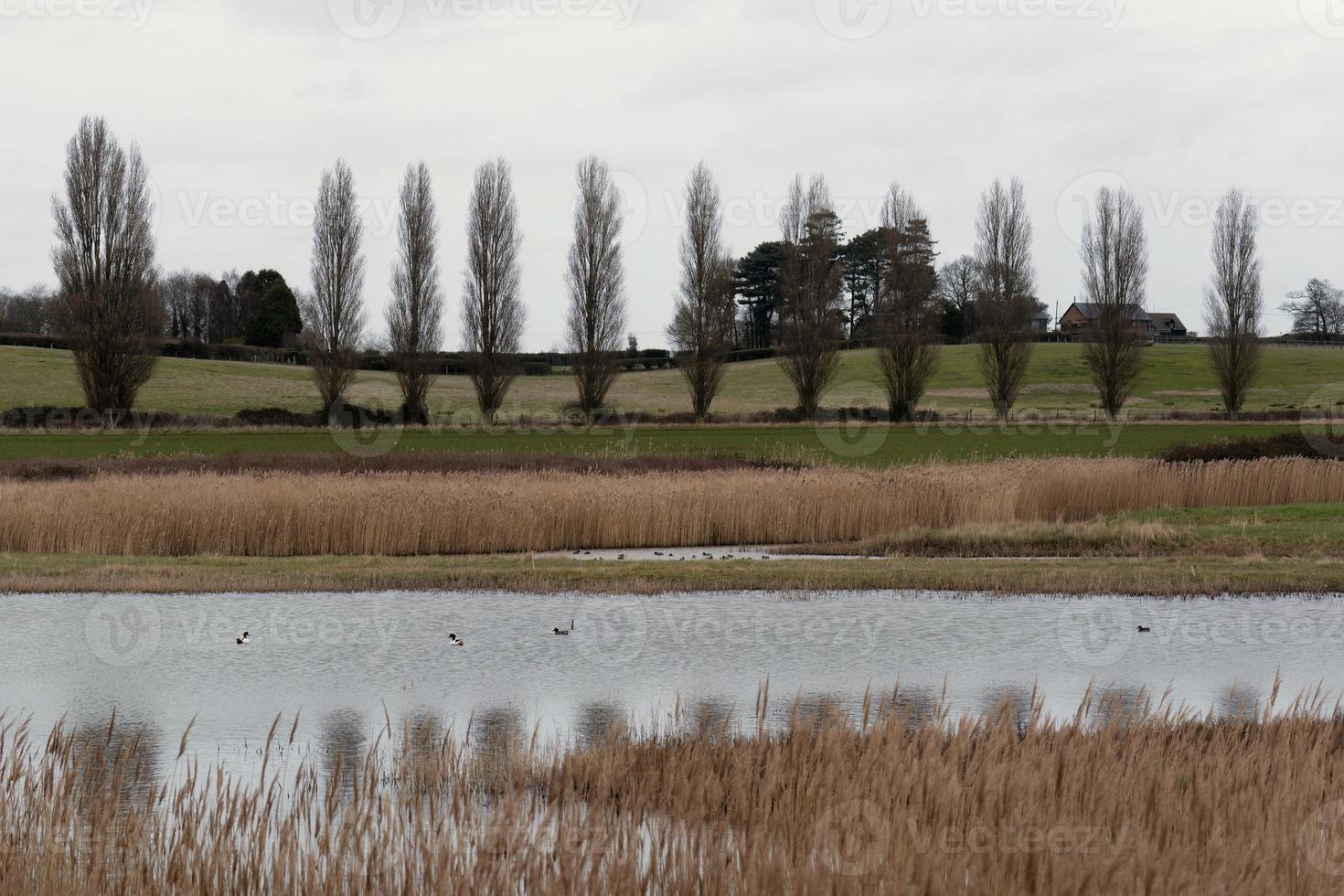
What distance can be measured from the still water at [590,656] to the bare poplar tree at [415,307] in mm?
42208

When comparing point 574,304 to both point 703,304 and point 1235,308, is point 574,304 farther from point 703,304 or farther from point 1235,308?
point 1235,308

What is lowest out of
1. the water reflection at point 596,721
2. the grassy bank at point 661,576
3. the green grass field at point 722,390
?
the grassy bank at point 661,576

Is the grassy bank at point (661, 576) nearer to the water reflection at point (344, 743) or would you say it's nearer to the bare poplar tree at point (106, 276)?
the water reflection at point (344, 743)

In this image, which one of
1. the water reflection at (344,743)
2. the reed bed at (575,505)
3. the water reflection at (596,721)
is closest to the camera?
the water reflection at (344,743)

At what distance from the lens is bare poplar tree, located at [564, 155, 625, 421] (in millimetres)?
61094

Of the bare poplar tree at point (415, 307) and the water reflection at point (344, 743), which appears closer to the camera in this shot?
the water reflection at point (344, 743)

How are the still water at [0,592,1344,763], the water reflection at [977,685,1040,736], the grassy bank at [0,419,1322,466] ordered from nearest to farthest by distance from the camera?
the water reflection at [977,685,1040,736] → the still water at [0,592,1344,763] → the grassy bank at [0,419,1322,466]

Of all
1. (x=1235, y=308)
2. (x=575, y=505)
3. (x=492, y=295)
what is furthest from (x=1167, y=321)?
(x=575, y=505)

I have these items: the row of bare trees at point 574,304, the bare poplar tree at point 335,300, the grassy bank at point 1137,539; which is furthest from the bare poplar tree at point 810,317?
the grassy bank at point 1137,539

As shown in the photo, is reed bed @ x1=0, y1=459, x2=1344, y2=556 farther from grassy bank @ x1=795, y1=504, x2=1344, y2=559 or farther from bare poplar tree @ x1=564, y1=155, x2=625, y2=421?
bare poplar tree @ x1=564, y1=155, x2=625, y2=421

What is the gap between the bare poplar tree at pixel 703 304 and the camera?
6272 centimetres

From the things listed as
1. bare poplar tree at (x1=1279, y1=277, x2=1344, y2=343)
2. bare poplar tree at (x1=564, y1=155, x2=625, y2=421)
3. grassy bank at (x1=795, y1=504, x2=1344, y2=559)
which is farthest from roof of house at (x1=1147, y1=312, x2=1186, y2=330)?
grassy bank at (x1=795, y1=504, x2=1344, y2=559)

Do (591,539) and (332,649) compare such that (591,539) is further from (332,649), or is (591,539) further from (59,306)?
(59,306)

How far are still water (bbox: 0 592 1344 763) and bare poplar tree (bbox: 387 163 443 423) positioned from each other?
42208 millimetres
